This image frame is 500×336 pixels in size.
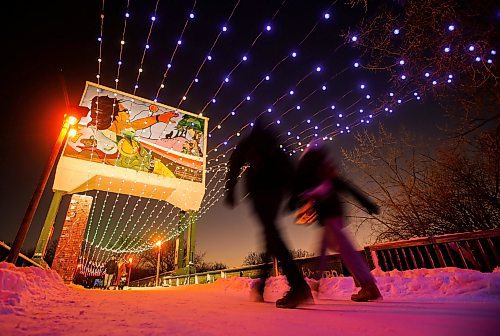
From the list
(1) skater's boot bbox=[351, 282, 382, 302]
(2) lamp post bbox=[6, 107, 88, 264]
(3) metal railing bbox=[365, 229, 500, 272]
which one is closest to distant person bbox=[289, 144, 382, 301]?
(1) skater's boot bbox=[351, 282, 382, 302]

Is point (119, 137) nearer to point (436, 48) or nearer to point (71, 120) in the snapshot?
point (71, 120)

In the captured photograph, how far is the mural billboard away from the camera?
1077 centimetres

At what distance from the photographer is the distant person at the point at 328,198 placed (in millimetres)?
2666

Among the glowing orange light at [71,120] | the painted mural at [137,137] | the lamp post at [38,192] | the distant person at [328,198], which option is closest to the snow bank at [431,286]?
the distant person at [328,198]

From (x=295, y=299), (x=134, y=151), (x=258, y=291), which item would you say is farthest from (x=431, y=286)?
(x=134, y=151)

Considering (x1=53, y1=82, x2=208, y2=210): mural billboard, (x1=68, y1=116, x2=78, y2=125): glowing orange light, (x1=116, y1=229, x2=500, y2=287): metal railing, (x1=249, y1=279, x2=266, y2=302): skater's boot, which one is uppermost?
(x1=53, y1=82, x2=208, y2=210): mural billboard

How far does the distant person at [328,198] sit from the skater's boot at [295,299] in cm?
65

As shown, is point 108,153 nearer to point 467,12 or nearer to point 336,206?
point 336,206

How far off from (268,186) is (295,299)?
1095 millimetres

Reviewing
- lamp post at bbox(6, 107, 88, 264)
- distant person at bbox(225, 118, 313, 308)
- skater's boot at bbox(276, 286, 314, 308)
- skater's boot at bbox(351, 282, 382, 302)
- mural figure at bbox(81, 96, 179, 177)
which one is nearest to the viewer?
skater's boot at bbox(276, 286, 314, 308)

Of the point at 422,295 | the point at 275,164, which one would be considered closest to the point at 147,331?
the point at 275,164

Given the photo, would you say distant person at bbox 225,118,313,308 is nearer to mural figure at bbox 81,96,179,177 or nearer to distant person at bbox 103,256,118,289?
mural figure at bbox 81,96,179,177

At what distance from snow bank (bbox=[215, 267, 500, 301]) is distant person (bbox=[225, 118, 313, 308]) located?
3.24ft

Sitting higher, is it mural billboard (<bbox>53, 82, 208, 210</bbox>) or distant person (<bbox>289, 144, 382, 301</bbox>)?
mural billboard (<bbox>53, 82, 208, 210</bbox>)
